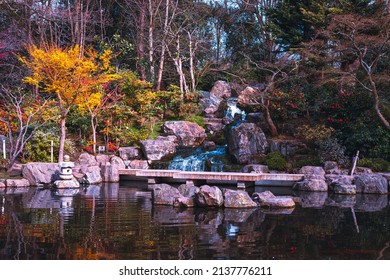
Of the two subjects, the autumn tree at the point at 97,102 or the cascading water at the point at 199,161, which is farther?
the autumn tree at the point at 97,102

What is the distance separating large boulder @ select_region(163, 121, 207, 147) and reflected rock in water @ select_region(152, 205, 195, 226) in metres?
8.74

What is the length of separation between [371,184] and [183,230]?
7.38 m

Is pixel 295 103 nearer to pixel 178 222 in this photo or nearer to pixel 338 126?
pixel 338 126

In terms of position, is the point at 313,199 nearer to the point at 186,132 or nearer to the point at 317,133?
the point at 317,133

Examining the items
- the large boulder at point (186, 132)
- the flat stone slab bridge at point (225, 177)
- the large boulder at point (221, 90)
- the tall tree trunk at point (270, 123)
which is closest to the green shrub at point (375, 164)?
the flat stone slab bridge at point (225, 177)

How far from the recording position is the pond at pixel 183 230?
6227 mm

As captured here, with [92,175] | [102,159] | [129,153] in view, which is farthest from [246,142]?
[92,175]

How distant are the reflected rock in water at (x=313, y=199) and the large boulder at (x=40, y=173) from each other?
7.85 m

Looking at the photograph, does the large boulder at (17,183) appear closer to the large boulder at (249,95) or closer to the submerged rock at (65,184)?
the submerged rock at (65,184)

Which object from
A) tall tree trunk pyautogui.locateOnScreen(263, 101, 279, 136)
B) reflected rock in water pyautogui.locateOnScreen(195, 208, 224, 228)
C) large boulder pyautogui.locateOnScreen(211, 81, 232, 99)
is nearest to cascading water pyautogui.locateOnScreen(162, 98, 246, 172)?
tall tree trunk pyautogui.locateOnScreen(263, 101, 279, 136)

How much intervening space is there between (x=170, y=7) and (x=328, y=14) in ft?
34.1

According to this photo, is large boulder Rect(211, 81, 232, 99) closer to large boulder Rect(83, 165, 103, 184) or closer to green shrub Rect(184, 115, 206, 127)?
green shrub Rect(184, 115, 206, 127)

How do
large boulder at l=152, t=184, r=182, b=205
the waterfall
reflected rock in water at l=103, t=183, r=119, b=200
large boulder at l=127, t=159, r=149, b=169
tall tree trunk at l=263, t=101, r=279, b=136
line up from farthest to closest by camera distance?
the waterfall
tall tree trunk at l=263, t=101, r=279, b=136
large boulder at l=127, t=159, r=149, b=169
reflected rock in water at l=103, t=183, r=119, b=200
large boulder at l=152, t=184, r=182, b=205

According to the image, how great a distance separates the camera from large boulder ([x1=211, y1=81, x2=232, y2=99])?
2395 centimetres
